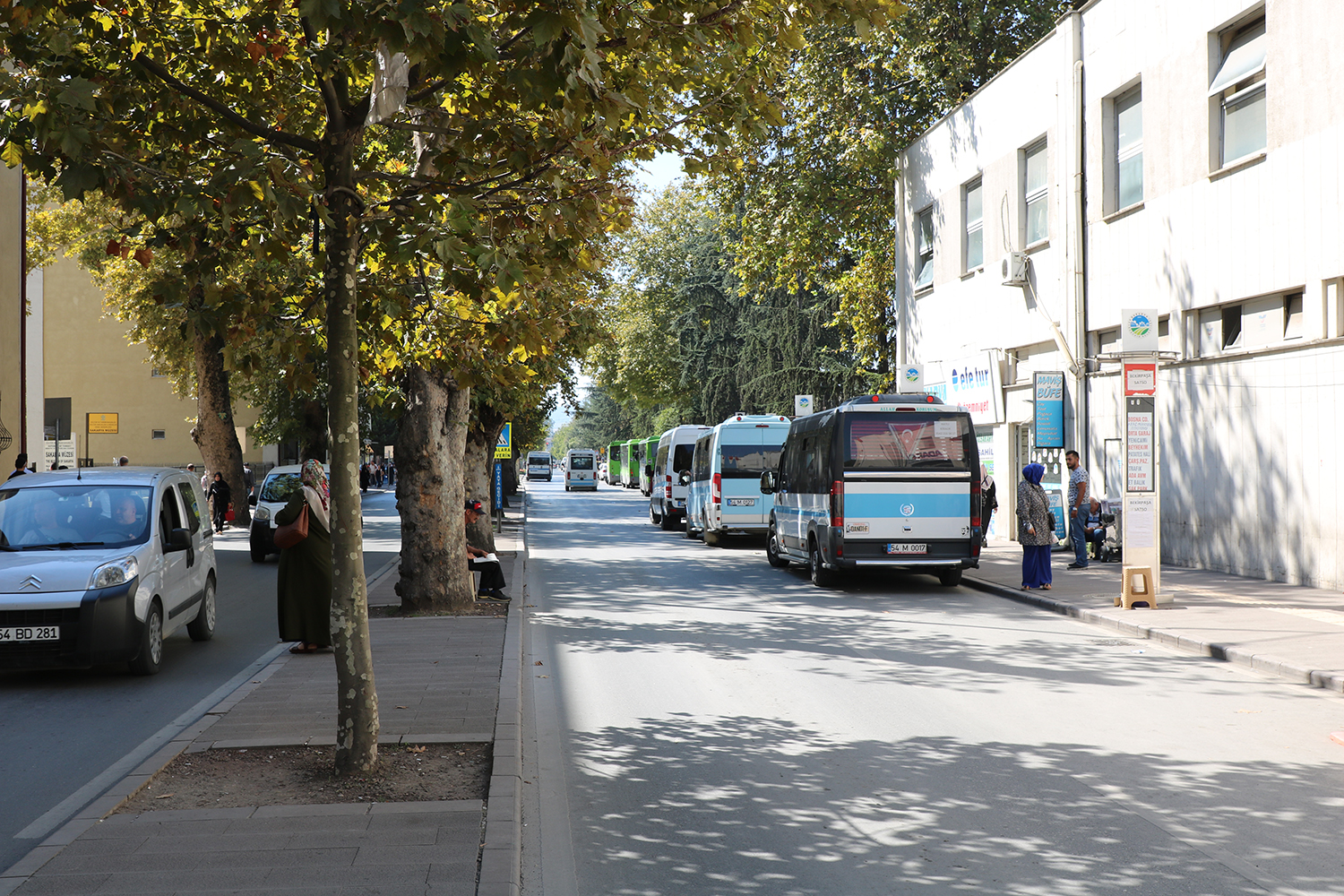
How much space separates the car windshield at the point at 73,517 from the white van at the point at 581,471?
6595cm

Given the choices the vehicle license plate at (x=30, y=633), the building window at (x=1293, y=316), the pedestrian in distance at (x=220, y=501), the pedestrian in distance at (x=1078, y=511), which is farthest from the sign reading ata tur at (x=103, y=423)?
the building window at (x=1293, y=316)

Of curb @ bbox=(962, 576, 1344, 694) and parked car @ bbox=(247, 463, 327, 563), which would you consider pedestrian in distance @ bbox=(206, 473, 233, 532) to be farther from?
curb @ bbox=(962, 576, 1344, 694)

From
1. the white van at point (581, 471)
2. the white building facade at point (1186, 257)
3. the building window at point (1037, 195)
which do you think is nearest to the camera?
the white building facade at point (1186, 257)

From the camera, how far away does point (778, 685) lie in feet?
29.9

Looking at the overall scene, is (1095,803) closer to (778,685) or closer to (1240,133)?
(778,685)

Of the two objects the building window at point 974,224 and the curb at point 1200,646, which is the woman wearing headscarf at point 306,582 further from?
the building window at point 974,224

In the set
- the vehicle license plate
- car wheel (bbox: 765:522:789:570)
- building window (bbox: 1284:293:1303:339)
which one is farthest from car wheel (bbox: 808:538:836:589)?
the vehicle license plate

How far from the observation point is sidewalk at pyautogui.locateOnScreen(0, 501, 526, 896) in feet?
14.6

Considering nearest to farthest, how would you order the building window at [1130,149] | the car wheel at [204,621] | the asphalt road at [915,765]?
the asphalt road at [915,765], the car wheel at [204,621], the building window at [1130,149]

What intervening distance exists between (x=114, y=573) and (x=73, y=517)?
1.23 meters

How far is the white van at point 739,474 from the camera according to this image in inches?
999

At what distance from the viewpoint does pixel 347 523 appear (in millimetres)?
5961

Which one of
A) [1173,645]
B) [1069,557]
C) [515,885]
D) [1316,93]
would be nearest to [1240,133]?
[1316,93]

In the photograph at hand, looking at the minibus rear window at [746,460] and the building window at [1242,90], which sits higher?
the building window at [1242,90]
